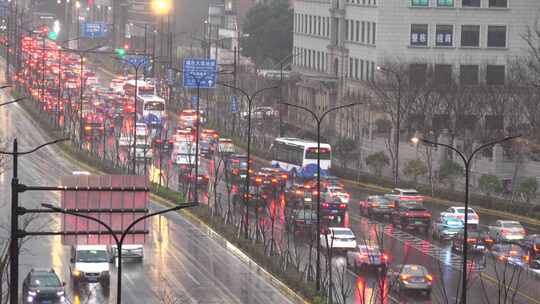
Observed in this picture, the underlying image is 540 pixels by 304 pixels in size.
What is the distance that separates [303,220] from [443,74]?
154 ft

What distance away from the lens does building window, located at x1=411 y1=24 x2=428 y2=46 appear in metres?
125

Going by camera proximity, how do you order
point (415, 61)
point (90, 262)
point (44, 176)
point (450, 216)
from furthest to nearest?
point (415, 61)
point (44, 176)
point (450, 216)
point (90, 262)

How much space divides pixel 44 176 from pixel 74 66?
272ft

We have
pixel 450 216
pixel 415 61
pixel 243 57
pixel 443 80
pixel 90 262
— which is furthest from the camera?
pixel 243 57

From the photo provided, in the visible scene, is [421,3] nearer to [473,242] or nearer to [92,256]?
[473,242]

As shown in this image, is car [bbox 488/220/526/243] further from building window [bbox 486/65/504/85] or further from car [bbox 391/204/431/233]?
building window [bbox 486/65/504/85]

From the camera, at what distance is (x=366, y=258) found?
62.8 metres

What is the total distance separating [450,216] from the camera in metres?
74.6

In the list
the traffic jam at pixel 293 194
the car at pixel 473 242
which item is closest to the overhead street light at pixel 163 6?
the traffic jam at pixel 293 194

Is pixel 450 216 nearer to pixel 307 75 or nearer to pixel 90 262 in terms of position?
pixel 90 262

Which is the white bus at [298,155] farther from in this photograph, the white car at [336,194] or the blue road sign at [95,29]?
the blue road sign at [95,29]

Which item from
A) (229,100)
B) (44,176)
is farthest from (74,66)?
(44,176)

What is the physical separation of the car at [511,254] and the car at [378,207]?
13.2 metres

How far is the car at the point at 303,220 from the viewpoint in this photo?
72.8 m
